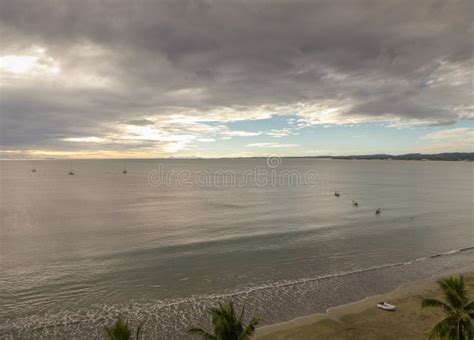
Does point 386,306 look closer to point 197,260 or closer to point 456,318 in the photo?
point 456,318

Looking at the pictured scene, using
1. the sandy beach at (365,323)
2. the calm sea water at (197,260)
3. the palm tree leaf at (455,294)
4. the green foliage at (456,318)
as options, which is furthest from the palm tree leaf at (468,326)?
the calm sea water at (197,260)

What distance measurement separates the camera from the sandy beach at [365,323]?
94.4 feet

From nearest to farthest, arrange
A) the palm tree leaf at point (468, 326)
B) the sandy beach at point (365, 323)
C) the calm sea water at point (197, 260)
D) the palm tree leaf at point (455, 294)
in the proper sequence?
the palm tree leaf at point (468, 326)
the palm tree leaf at point (455, 294)
the sandy beach at point (365, 323)
the calm sea water at point (197, 260)

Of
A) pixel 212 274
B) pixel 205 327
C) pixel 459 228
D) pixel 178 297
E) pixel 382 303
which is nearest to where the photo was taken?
pixel 205 327

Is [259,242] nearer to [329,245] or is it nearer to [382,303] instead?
[329,245]

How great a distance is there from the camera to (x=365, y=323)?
30766mm

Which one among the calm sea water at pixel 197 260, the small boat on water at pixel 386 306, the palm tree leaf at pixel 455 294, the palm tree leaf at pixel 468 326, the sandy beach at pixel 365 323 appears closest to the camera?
the palm tree leaf at pixel 468 326

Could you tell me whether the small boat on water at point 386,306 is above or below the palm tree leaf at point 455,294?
below

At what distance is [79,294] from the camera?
36969 mm

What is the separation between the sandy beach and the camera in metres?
28.8

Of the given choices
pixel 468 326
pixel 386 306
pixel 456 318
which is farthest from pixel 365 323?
pixel 468 326

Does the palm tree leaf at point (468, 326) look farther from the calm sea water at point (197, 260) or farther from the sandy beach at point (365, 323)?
the calm sea water at point (197, 260)

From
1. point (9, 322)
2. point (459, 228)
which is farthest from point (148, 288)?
point (459, 228)

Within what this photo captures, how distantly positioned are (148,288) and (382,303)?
2584 cm
